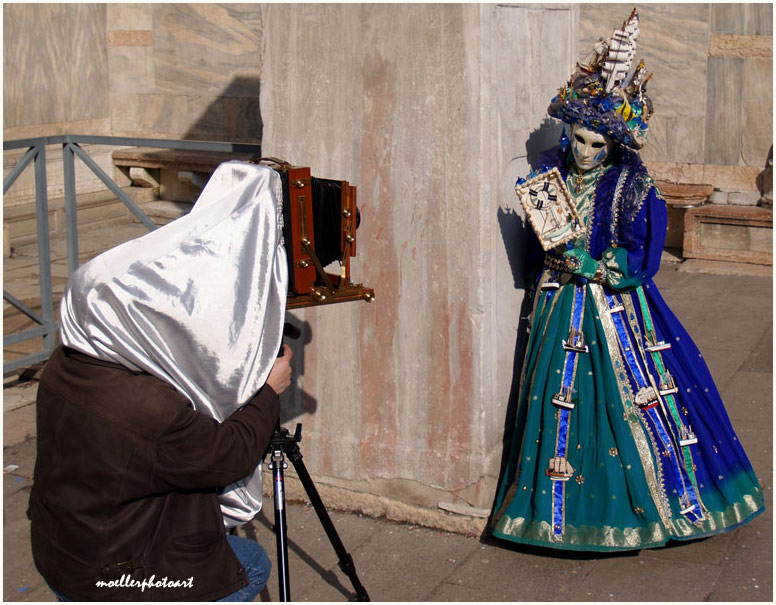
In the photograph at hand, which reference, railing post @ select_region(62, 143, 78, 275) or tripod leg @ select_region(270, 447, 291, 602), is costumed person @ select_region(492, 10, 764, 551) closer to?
tripod leg @ select_region(270, 447, 291, 602)

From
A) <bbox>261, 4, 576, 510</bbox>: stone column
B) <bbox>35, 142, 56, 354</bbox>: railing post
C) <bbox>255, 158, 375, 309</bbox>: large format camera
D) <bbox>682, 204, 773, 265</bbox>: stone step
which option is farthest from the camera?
<bbox>682, 204, 773, 265</bbox>: stone step

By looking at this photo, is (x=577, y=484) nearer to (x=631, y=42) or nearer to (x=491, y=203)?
(x=491, y=203)

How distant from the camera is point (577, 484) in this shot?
3.83 meters

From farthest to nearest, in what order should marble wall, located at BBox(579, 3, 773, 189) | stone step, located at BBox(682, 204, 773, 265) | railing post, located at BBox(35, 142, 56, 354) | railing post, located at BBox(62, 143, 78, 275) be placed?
marble wall, located at BBox(579, 3, 773, 189), stone step, located at BBox(682, 204, 773, 265), railing post, located at BBox(62, 143, 78, 275), railing post, located at BBox(35, 142, 56, 354)

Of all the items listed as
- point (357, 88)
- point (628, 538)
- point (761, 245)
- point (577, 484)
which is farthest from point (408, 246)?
point (761, 245)

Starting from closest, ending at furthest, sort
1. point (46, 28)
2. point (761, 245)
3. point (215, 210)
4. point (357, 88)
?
point (215, 210) → point (357, 88) → point (761, 245) → point (46, 28)

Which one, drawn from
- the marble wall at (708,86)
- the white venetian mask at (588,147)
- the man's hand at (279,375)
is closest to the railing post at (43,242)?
the white venetian mask at (588,147)

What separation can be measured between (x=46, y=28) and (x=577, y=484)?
7914 millimetres

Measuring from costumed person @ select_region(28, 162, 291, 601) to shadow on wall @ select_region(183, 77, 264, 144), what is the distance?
24.7 feet

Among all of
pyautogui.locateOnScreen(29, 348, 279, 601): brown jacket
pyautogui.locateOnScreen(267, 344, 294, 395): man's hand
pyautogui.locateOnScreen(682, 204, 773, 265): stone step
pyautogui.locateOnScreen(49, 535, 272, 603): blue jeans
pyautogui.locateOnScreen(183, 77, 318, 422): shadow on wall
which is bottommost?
pyautogui.locateOnScreen(49, 535, 272, 603): blue jeans

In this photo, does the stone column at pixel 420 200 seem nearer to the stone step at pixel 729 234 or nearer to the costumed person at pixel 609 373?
the costumed person at pixel 609 373

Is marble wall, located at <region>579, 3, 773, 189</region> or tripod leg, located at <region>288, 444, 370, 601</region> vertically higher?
marble wall, located at <region>579, 3, 773, 189</region>

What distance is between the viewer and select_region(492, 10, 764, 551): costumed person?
3.77 meters

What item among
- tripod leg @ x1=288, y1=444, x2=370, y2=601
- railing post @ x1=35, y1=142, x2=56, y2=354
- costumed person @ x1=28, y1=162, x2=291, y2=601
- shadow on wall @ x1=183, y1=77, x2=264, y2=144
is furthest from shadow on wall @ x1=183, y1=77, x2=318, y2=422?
costumed person @ x1=28, y1=162, x2=291, y2=601
